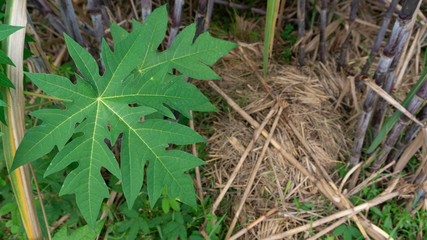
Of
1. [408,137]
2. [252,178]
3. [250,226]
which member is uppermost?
[408,137]

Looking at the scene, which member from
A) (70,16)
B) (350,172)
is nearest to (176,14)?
(70,16)

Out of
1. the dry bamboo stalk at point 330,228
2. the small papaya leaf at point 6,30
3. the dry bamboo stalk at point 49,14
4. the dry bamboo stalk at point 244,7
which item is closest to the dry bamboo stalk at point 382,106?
the dry bamboo stalk at point 330,228

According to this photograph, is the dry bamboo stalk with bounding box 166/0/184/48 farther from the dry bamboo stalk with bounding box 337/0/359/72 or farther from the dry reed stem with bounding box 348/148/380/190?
the dry reed stem with bounding box 348/148/380/190

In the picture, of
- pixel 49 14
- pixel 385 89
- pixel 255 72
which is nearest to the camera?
pixel 385 89

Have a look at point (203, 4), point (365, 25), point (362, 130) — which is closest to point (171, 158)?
point (203, 4)

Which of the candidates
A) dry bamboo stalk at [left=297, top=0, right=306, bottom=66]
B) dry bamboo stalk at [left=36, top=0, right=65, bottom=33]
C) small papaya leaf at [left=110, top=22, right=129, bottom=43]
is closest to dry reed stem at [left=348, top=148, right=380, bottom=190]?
dry bamboo stalk at [left=297, top=0, right=306, bottom=66]

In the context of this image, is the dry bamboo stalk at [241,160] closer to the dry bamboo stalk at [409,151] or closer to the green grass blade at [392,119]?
the green grass blade at [392,119]

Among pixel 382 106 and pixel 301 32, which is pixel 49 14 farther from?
pixel 382 106

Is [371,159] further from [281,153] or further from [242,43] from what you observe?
[242,43]
